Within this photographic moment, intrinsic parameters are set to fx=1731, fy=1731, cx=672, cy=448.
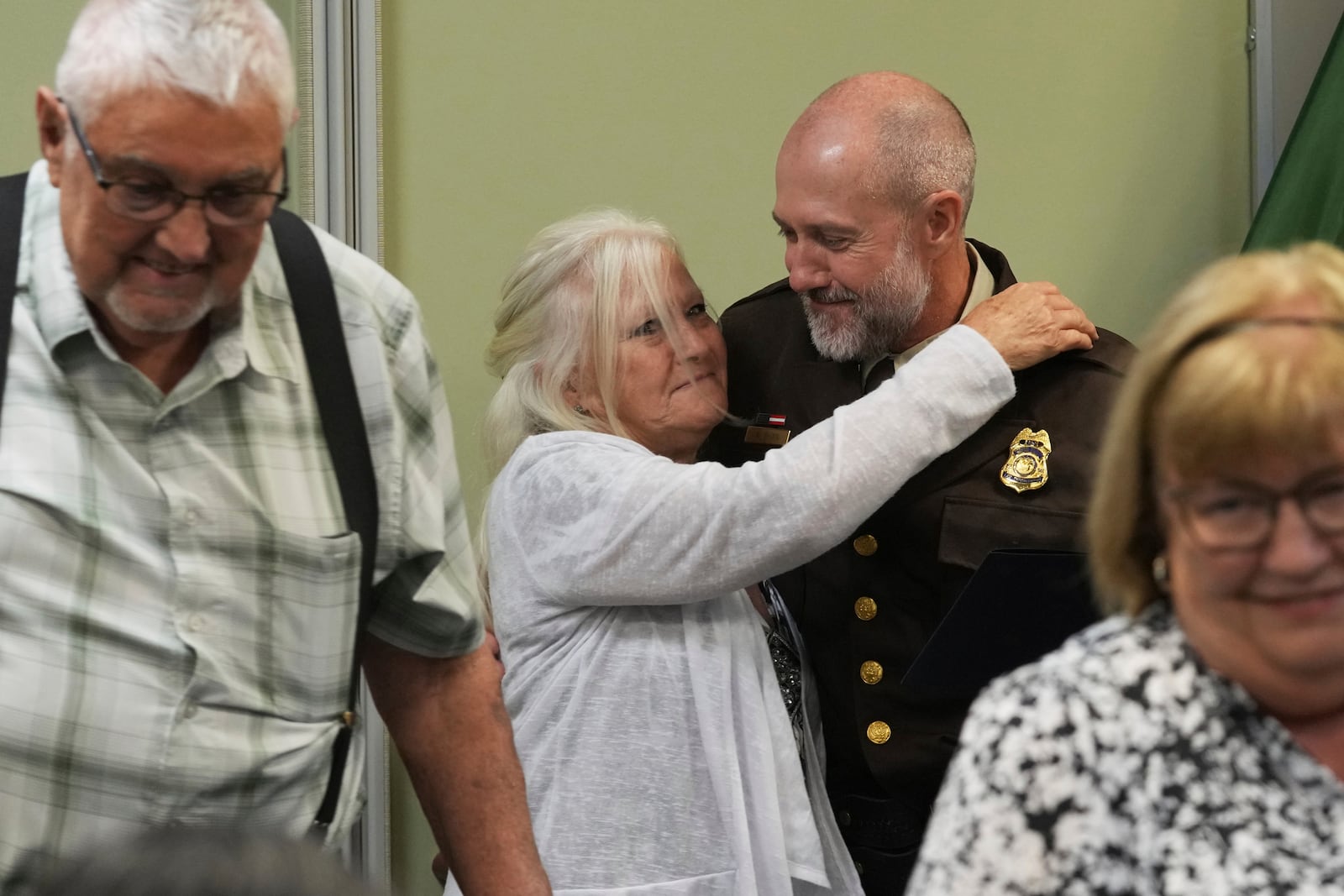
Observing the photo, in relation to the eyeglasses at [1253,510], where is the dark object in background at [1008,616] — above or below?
below

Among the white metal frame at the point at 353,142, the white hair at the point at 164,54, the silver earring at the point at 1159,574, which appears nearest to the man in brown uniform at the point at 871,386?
the white metal frame at the point at 353,142

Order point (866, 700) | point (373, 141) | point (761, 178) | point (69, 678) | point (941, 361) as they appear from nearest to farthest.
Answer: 1. point (69, 678)
2. point (941, 361)
3. point (866, 700)
4. point (373, 141)
5. point (761, 178)

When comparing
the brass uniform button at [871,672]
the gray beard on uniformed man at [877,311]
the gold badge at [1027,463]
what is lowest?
the brass uniform button at [871,672]

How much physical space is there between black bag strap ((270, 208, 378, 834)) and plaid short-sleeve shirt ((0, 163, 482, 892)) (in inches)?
0.4

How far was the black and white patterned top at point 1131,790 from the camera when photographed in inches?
42.6

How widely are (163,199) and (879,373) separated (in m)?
1.34

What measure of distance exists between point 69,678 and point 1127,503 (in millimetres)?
860

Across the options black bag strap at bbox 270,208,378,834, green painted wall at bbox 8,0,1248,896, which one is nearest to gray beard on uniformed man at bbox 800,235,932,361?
green painted wall at bbox 8,0,1248,896

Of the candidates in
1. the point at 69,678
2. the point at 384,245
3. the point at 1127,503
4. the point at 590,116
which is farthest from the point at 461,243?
the point at 1127,503

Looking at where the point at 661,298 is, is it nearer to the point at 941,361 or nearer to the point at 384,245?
the point at 941,361

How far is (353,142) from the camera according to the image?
3049mm

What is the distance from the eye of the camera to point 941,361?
223cm

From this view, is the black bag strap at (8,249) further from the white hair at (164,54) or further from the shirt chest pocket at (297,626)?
the shirt chest pocket at (297,626)

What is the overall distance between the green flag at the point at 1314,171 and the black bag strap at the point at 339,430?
2084 mm
